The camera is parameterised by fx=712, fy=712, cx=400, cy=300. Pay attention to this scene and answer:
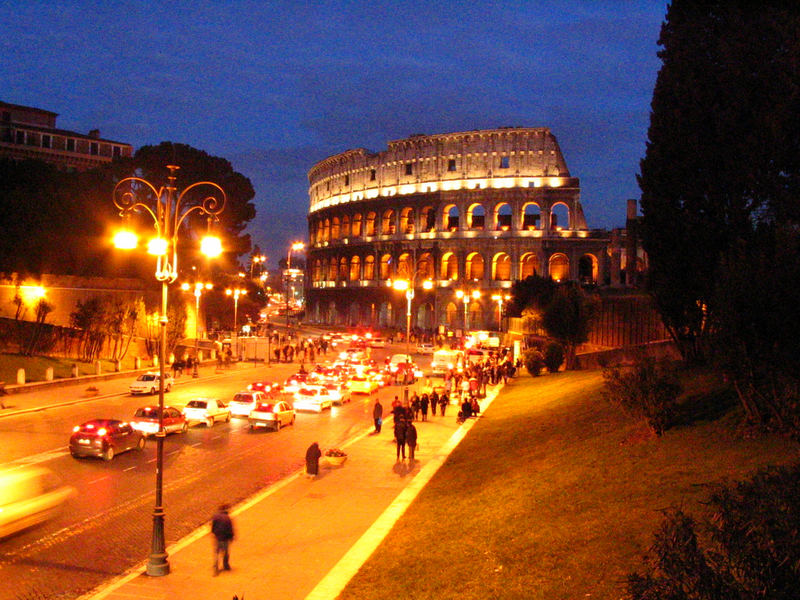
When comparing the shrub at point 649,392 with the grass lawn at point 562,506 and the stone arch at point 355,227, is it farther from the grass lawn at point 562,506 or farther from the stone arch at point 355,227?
the stone arch at point 355,227

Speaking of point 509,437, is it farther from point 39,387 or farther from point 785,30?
point 39,387

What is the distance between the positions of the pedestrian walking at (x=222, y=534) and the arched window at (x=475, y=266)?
86899mm

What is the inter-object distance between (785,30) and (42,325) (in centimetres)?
4057

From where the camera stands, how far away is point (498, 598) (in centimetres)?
946

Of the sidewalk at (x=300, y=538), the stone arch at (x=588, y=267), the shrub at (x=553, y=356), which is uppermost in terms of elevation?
the stone arch at (x=588, y=267)

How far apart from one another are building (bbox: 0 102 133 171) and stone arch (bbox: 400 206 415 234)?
130 ft

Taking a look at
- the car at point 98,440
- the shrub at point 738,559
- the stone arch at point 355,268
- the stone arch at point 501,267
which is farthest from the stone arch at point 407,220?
the shrub at point 738,559

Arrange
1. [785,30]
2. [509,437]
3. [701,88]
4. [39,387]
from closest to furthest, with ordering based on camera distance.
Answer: [785,30] < [701,88] < [509,437] < [39,387]

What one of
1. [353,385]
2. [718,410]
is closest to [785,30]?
[718,410]

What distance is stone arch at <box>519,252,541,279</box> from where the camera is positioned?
304ft

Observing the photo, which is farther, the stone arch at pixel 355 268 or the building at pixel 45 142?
the stone arch at pixel 355 268

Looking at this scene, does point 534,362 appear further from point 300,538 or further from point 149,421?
point 300,538

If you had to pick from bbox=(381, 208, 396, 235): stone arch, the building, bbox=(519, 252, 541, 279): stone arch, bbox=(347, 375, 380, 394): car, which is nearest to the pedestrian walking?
bbox=(347, 375, 380, 394): car

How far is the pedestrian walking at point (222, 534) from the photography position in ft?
36.7
